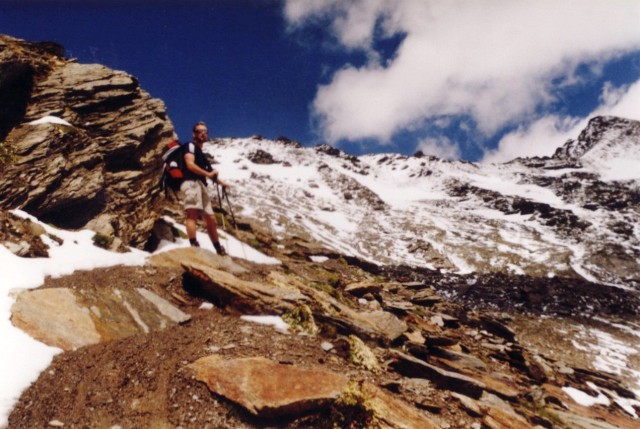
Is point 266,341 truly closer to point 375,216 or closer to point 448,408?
point 448,408

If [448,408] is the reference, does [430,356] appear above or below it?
above

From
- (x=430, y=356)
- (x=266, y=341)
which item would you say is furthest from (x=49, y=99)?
(x=430, y=356)

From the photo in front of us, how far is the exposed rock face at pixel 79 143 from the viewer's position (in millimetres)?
10711

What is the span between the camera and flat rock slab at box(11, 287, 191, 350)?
6125 mm

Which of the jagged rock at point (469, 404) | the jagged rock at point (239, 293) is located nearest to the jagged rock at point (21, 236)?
the jagged rock at point (239, 293)

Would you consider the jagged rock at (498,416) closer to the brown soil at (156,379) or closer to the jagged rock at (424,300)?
the brown soil at (156,379)

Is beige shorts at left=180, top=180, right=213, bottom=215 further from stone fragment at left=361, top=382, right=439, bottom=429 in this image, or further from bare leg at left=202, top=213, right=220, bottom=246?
stone fragment at left=361, top=382, right=439, bottom=429

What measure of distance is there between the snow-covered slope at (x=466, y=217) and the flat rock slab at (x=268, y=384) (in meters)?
73.6

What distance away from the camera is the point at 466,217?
473ft

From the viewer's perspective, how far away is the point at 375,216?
139 metres

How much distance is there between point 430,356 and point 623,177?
8512 inches

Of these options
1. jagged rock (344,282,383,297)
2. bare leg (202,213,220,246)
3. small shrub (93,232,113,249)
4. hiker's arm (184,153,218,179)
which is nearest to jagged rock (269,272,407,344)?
bare leg (202,213,220,246)

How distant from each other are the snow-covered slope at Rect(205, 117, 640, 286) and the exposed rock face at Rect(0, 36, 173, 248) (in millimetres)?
66827

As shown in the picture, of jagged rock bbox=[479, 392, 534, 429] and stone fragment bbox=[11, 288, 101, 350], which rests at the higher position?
jagged rock bbox=[479, 392, 534, 429]
